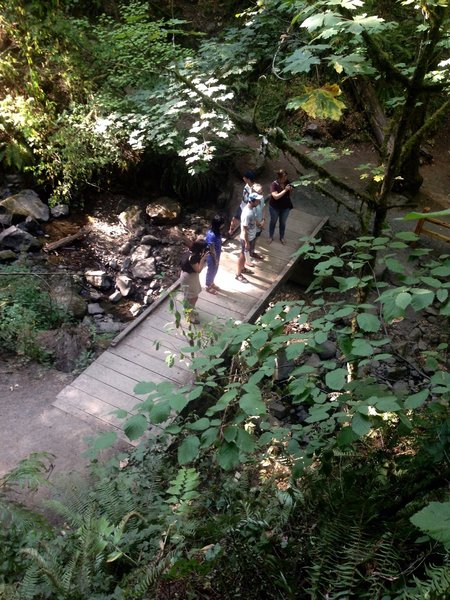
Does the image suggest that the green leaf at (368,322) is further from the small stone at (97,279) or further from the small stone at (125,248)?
the small stone at (125,248)

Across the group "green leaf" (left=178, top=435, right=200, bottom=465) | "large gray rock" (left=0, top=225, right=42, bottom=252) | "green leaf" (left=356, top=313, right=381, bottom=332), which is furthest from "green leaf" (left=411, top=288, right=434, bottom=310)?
"large gray rock" (left=0, top=225, right=42, bottom=252)

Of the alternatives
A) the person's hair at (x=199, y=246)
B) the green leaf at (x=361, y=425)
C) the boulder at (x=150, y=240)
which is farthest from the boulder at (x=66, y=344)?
the green leaf at (x=361, y=425)

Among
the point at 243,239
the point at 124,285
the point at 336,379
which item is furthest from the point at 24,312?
the point at 336,379

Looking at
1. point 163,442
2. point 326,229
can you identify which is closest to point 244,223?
point 326,229

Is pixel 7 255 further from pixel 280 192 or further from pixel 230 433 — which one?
pixel 230 433

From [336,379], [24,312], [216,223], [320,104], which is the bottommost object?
[24,312]

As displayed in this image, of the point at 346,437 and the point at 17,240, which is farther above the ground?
the point at 346,437

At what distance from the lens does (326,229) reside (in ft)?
33.1

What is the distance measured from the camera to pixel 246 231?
25.8 feet

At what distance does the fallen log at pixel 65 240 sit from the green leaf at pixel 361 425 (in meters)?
9.44

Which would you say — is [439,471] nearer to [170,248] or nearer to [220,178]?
[170,248]

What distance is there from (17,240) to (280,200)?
5.66 meters

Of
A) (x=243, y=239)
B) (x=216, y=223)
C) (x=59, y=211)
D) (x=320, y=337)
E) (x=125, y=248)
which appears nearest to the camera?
(x=320, y=337)

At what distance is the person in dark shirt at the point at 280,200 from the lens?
785 centimetres
